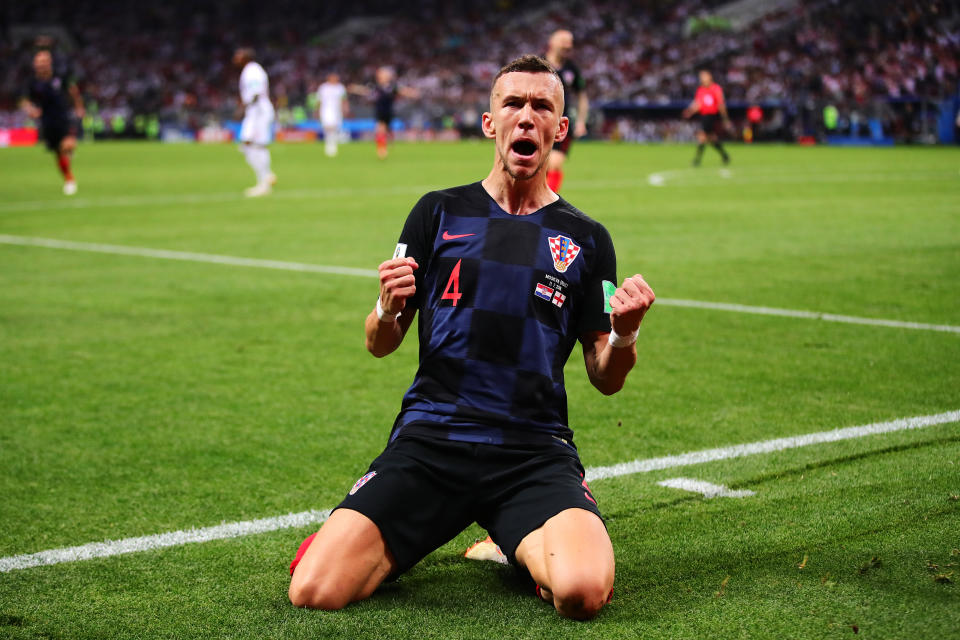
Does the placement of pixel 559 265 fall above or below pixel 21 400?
above

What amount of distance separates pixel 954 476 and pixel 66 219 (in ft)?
41.9

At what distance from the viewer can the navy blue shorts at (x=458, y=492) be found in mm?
3236

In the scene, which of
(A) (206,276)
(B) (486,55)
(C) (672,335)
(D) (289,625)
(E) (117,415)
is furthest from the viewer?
(B) (486,55)

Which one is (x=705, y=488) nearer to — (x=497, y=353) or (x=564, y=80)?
(x=497, y=353)

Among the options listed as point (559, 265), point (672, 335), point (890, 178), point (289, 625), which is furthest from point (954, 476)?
point (890, 178)

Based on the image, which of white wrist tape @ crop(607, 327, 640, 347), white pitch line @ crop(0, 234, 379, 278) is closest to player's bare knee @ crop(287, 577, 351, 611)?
white wrist tape @ crop(607, 327, 640, 347)

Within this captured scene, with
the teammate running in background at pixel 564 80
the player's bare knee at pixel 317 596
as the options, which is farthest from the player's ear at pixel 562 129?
the teammate running in background at pixel 564 80

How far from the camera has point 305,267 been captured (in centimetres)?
1027

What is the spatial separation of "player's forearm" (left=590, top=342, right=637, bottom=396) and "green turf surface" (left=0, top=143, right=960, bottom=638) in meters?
0.52

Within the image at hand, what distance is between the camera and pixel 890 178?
66.0ft

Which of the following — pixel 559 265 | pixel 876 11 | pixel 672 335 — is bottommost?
pixel 672 335

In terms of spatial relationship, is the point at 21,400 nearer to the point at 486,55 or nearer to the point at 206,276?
the point at 206,276

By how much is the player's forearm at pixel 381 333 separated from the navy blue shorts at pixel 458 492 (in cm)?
29

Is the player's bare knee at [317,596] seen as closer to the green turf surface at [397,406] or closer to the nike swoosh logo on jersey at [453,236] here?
the green turf surface at [397,406]
